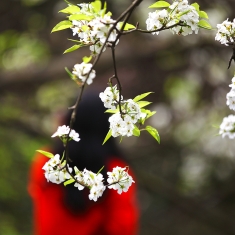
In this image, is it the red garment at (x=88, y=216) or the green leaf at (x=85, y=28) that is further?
the red garment at (x=88, y=216)

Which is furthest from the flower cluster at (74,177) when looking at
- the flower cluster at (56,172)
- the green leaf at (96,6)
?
the green leaf at (96,6)

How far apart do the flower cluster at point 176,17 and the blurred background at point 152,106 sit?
2.06 metres

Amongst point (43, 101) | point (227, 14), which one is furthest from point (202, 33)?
point (43, 101)

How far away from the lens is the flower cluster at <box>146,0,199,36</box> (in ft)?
2.64

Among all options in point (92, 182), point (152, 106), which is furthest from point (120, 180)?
point (152, 106)

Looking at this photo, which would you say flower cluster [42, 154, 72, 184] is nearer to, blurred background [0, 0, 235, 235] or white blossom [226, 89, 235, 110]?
white blossom [226, 89, 235, 110]

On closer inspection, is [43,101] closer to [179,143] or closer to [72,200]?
[179,143]

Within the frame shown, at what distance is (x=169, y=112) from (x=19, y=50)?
1155mm

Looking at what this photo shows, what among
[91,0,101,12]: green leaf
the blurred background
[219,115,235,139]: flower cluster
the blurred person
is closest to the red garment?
the blurred person

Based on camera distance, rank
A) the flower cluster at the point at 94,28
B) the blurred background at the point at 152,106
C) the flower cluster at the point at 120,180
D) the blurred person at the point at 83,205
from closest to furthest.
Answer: the flower cluster at the point at 94,28 < the flower cluster at the point at 120,180 < the blurred person at the point at 83,205 < the blurred background at the point at 152,106

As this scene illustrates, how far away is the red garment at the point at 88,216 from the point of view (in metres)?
2.91

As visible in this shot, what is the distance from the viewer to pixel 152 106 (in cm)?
401

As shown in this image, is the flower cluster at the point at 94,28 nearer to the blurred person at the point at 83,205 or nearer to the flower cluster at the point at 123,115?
the flower cluster at the point at 123,115

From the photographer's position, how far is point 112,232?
2.92 metres
